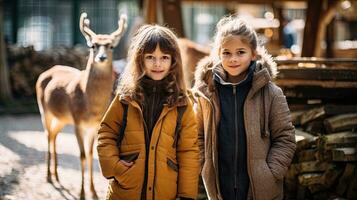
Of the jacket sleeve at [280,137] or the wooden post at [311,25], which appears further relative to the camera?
the wooden post at [311,25]

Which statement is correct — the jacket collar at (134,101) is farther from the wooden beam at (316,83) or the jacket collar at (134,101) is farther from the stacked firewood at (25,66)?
the stacked firewood at (25,66)

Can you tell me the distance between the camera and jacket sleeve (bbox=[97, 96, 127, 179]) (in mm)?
3791

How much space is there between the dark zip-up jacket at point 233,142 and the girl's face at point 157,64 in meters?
0.36

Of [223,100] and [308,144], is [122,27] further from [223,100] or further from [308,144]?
[223,100]

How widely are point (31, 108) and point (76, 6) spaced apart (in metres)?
5.32

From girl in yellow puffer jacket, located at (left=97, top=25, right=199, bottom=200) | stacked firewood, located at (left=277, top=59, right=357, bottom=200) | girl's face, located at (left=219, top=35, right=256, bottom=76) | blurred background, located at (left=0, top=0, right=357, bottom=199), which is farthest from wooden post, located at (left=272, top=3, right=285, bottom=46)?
girl in yellow puffer jacket, located at (left=97, top=25, right=199, bottom=200)

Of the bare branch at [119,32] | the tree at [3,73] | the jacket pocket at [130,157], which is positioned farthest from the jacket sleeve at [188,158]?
the tree at [3,73]

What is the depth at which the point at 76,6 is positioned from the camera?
1942 cm

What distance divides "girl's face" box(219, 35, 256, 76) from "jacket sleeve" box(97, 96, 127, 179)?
732mm

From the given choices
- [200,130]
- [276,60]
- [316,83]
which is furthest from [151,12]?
[200,130]

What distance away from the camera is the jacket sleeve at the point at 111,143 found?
3791 mm

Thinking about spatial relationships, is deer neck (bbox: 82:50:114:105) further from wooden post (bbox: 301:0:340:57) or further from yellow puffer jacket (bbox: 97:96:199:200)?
wooden post (bbox: 301:0:340:57)

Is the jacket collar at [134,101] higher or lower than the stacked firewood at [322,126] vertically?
higher

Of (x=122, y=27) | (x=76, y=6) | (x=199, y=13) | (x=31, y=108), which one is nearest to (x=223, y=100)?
(x=122, y=27)
